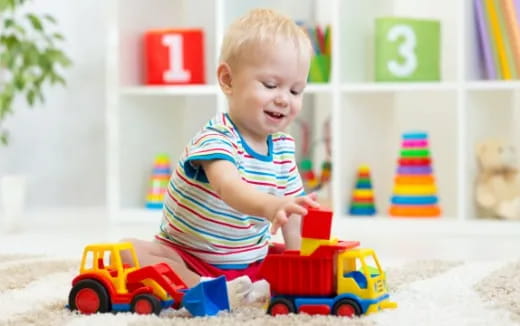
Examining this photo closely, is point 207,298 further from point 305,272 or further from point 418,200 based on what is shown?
point 418,200

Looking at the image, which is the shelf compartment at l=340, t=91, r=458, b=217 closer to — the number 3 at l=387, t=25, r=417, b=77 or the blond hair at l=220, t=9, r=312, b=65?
the number 3 at l=387, t=25, r=417, b=77

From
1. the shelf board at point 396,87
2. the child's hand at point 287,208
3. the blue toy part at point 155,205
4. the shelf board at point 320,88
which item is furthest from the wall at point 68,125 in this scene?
the child's hand at point 287,208

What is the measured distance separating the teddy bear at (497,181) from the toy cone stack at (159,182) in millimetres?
888

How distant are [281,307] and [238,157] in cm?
26

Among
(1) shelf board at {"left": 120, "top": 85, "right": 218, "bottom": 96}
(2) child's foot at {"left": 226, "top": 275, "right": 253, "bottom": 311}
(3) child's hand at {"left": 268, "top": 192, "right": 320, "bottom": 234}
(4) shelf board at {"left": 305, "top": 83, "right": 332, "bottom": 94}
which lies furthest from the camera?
(1) shelf board at {"left": 120, "top": 85, "right": 218, "bottom": 96}

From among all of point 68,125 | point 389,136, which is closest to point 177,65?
point 68,125

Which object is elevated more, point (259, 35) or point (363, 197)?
point (259, 35)

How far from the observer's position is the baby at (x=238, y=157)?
4.24 feet

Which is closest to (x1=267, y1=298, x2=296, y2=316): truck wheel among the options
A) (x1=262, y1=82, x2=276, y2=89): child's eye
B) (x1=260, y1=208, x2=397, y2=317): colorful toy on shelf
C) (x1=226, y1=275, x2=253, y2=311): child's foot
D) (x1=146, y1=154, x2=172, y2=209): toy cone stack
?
(x1=260, y1=208, x2=397, y2=317): colorful toy on shelf

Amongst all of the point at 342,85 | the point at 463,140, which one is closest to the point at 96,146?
the point at 342,85

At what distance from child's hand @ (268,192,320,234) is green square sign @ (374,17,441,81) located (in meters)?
1.46

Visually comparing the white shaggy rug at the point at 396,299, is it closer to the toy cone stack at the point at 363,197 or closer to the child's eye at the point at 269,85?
the child's eye at the point at 269,85

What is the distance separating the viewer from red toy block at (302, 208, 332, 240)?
1.12 meters

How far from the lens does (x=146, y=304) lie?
3.82 ft
